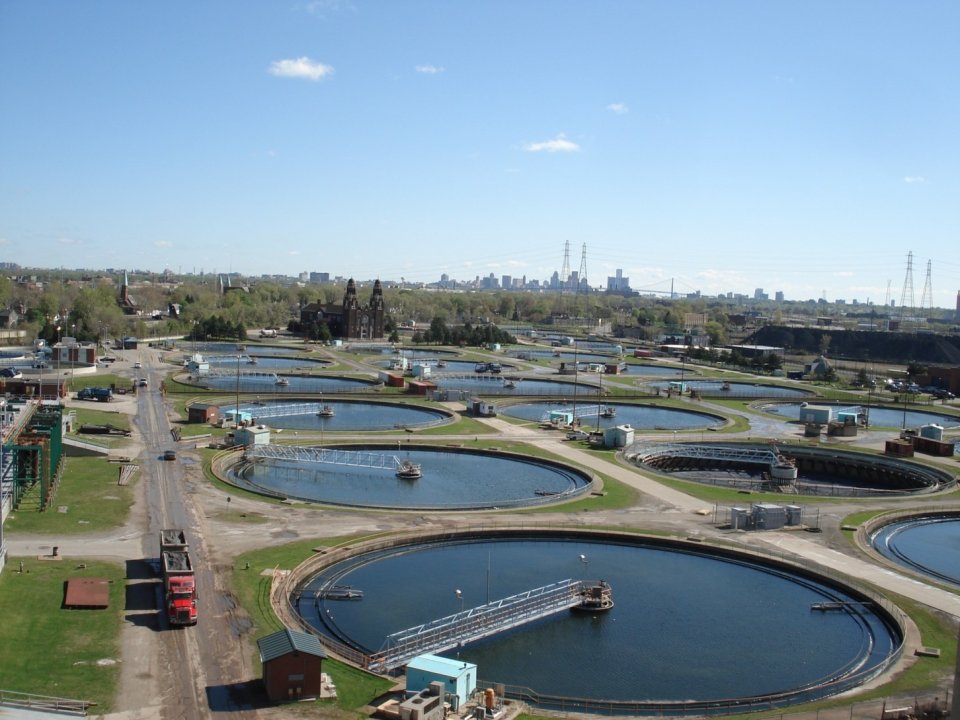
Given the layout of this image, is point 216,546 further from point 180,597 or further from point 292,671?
point 292,671

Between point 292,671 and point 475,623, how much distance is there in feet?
16.5

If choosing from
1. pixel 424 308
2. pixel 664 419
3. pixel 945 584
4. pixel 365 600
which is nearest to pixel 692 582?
pixel 945 584

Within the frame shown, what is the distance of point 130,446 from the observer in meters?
34.1

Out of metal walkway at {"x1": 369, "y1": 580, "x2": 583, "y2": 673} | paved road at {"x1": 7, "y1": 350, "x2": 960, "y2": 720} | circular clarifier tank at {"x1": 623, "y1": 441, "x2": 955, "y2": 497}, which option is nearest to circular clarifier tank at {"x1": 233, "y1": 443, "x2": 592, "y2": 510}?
paved road at {"x1": 7, "y1": 350, "x2": 960, "y2": 720}

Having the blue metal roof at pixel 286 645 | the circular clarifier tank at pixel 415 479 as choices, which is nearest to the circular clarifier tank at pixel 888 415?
the circular clarifier tank at pixel 415 479

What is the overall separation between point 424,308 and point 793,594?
112 meters

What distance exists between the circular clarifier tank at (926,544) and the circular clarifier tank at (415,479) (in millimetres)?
9093

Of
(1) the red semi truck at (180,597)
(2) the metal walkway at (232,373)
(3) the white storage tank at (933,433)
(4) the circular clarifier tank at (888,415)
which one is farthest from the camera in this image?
(2) the metal walkway at (232,373)

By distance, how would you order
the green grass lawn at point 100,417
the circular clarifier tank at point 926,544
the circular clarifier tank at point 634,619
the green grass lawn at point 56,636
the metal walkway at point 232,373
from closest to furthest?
the green grass lawn at point 56,636 → the circular clarifier tank at point 634,619 → the circular clarifier tank at point 926,544 → the green grass lawn at point 100,417 → the metal walkway at point 232,373

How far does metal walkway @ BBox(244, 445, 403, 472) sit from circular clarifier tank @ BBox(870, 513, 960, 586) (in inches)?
644

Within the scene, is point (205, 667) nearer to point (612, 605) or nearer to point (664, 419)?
point (612, 605)

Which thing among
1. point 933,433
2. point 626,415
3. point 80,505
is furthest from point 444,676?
point 626,415

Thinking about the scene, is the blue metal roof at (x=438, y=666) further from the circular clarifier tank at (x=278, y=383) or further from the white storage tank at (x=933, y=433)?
the circular clarifier tank at (x=278, y=383)

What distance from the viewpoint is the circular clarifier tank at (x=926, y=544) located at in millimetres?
24797
